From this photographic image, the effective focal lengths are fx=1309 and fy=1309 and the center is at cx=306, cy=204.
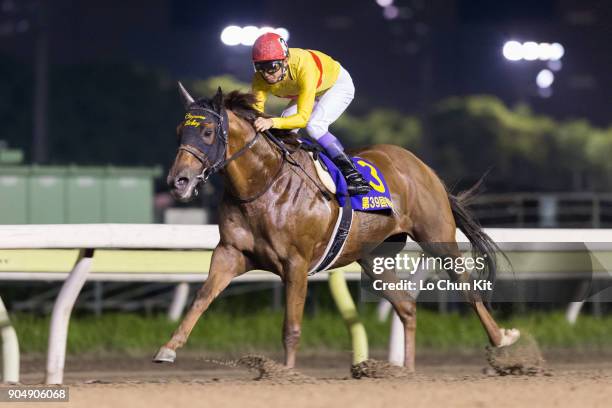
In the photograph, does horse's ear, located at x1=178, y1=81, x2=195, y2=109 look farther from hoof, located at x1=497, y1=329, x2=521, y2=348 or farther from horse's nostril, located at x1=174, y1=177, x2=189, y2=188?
hoof, located at x1=497, y1=329, x2=521, y2=348

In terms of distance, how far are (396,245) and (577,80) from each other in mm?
28490

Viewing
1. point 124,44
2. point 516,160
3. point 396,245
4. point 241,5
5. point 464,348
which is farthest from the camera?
point 124,44

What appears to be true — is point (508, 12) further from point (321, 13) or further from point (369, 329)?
point (369, 329)

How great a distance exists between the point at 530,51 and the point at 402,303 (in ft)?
55.4

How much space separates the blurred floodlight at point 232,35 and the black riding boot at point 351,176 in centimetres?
1075

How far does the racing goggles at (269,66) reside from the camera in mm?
6703

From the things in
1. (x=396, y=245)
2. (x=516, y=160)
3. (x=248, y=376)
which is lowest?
(x=248, y=376)

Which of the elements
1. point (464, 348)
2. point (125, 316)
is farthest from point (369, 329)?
point (125, 316)

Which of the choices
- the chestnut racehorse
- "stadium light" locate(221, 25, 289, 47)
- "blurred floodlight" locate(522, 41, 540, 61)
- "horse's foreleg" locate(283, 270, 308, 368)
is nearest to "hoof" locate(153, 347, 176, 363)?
the chestnut racehorse

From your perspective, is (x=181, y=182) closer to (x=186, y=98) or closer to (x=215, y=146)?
(x=215, y=146)

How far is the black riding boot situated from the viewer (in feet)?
23.1

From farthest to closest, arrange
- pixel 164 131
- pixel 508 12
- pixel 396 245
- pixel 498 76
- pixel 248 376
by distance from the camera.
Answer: pixel 164 131 → pixel 498 76 → pixel 508 12 → pixel 248 376 → pixel 396 245

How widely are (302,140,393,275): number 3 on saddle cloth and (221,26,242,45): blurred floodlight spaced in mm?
10662

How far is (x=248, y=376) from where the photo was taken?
8359 millimetres
